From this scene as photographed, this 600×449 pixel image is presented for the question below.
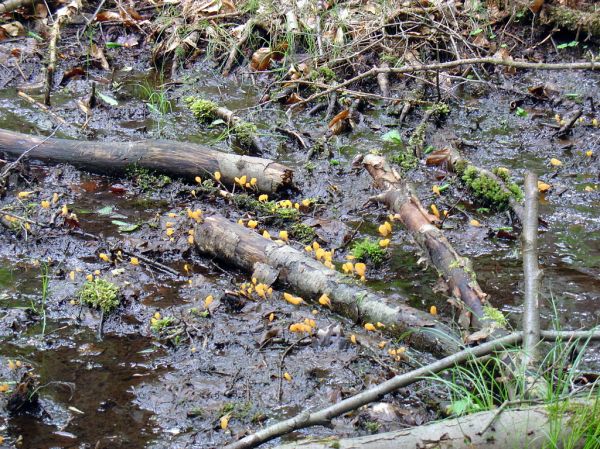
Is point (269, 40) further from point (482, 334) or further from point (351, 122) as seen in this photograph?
point (482, 334)

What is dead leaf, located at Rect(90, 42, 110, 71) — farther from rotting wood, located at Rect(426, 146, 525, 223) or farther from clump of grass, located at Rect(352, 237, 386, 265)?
clump of grass, located at Rect(352, 237, 386, 265)

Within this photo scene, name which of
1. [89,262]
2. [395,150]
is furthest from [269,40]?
[89,262]

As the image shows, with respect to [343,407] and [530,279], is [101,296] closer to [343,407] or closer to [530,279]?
[343,407]

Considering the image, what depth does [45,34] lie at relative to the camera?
831 cm

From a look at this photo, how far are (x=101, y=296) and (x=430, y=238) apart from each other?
200 centimetres

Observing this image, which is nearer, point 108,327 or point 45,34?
point 108,327

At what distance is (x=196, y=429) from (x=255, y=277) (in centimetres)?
127

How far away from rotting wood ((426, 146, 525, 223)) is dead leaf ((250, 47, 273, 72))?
2381 mm

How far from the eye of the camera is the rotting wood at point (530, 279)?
3.10 meters

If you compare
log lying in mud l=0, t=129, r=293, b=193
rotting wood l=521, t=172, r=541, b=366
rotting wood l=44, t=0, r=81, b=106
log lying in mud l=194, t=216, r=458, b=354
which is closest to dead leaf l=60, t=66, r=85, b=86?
rotting wood l=44, t=0, r=81, b=106

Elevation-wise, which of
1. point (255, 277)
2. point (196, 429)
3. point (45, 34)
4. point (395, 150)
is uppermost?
point (45, 34)

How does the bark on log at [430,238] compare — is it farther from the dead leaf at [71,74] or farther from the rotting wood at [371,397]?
the dead leaf at [71,74]

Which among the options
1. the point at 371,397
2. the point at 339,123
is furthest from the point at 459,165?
the point at 371,397

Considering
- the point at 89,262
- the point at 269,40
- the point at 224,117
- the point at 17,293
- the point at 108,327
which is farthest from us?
the point at 269,40
